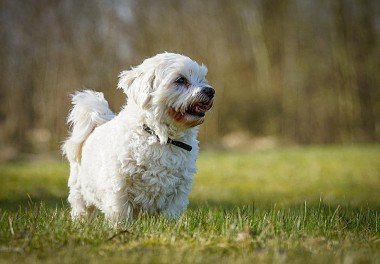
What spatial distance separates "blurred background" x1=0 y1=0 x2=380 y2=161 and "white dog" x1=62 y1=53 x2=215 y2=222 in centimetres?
1512

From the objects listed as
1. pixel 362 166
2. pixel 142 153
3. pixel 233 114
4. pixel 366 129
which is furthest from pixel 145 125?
pixel 366 129

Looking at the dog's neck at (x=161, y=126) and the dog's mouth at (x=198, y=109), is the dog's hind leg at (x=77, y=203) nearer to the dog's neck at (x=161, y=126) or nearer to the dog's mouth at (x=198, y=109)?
the dog's neck at (x=161, y=126)

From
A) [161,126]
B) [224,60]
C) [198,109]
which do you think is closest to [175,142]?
[161,126]

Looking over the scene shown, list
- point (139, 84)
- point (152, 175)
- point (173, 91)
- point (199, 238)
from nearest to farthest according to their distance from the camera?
point (199, 238) → point (152, 175) → point (173, 91) → point (139, 84)

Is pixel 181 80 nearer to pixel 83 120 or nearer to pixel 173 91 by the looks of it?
pixel 173 91

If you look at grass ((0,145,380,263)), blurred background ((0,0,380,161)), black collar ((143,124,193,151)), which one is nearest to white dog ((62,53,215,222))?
black collar ((143,124,193,151))

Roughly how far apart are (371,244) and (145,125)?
222 cm

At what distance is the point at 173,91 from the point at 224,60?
17607 millimetres

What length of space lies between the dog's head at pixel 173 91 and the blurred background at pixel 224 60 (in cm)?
1515

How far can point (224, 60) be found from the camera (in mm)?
22500

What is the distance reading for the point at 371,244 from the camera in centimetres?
372

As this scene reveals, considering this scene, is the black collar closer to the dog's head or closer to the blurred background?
the dog's head

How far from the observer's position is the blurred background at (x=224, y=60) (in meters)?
20.5

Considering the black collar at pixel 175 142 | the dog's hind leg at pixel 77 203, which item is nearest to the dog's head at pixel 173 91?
the black collar at pixel 175 142
